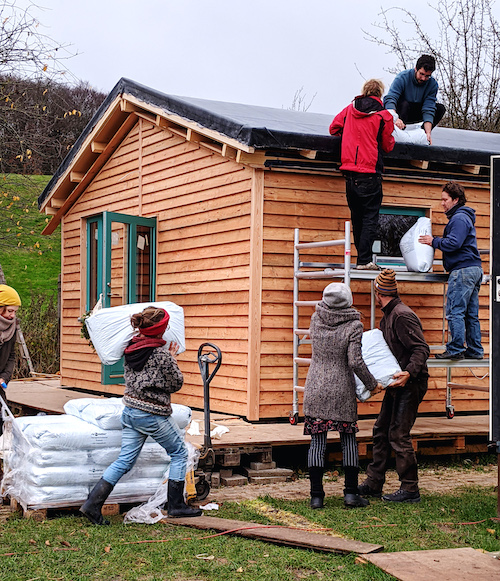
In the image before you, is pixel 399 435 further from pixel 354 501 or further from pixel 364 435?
pixel 364 435

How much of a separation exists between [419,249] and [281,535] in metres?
4.45

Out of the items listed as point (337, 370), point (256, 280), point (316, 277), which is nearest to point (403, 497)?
point (337, 370)

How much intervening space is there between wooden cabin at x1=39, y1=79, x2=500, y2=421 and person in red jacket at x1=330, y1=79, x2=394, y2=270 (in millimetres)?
326

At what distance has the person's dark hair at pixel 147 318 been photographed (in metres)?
5.76

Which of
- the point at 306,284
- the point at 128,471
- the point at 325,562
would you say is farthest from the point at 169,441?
the point at 306,284

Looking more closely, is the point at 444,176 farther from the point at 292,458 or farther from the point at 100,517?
the point at 100,517

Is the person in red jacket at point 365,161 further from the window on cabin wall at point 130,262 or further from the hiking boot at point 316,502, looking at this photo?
the window on cabin wall at point 130,262

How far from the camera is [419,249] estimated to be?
28.6 ft

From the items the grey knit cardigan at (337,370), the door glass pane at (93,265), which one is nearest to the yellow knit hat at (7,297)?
the grey knit cardigan at (337,370)

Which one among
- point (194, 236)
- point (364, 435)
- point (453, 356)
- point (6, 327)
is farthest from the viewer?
point (194, 236)

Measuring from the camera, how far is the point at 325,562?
4.71m

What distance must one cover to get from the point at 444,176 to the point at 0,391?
19.6ft

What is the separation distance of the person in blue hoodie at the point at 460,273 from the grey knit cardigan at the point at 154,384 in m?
3.58

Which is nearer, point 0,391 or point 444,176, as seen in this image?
point 0,391
